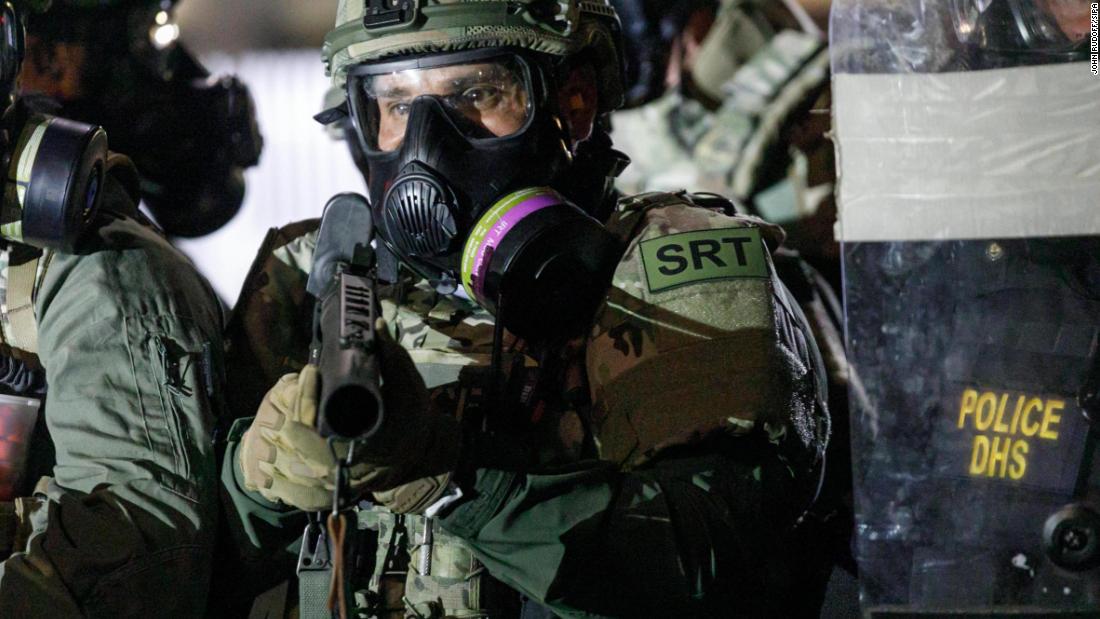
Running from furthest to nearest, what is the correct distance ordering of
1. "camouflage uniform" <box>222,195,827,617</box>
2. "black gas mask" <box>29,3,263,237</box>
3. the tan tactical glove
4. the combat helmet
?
"black gas mask" <box>29,3,263,237</box>
the combat helmet
"camouflage uniform" <box>222,195,827,617</box>
the tan tactical glove

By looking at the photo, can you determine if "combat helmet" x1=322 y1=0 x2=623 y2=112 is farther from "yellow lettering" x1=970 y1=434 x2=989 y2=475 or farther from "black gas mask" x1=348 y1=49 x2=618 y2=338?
"yellow lettering" x1=970 y1=434 x2=989 y2=475

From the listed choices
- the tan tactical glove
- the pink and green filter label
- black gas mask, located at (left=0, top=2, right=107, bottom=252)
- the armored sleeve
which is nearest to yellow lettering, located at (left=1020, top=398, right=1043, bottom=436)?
the tan tactical glove

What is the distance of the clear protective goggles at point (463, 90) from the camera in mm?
2453

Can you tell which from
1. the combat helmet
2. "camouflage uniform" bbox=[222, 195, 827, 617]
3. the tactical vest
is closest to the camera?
"camouflage uniform" bbox=[222, 195, 827, 617]

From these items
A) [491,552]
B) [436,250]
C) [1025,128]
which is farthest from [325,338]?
[1025,128]

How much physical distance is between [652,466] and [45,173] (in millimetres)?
1265

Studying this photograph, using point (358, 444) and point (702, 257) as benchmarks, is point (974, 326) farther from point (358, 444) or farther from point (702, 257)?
point (358, 444)

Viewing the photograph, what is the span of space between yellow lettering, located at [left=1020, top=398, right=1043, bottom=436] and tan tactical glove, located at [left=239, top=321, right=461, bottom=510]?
803 mm

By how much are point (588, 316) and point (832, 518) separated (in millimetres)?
647

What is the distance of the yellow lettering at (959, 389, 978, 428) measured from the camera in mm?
→ 1631

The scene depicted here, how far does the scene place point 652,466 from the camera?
2090 mm

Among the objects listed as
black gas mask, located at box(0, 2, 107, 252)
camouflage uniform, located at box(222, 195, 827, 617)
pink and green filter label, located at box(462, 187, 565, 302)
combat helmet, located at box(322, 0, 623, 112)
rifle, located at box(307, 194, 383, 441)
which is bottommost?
camouflage uniform, located at box(222, 195, 827, 617)

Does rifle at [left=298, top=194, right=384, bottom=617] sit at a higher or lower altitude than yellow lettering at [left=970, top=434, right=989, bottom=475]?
higher

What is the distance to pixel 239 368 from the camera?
255 centimetres
